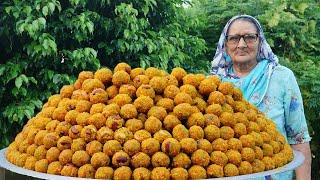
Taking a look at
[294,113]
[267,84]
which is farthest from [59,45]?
[294,113]

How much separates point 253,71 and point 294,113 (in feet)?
1.00

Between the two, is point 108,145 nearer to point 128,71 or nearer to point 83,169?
point 83,169

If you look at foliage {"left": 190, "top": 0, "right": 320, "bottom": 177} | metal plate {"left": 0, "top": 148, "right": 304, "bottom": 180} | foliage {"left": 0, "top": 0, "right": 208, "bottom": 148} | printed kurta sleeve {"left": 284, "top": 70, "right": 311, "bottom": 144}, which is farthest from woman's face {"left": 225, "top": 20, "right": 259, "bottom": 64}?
foliage {"left": 190, "top": 0, "right": 320, "bottom": 177}

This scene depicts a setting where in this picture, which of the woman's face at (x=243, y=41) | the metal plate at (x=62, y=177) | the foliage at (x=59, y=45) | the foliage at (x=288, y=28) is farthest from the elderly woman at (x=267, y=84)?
the foliage at (x=288, y=28)

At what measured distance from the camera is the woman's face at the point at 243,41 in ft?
8.89

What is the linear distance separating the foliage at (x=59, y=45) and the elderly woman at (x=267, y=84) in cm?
115

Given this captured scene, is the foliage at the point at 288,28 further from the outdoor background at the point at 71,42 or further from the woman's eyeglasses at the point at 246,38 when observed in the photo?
the woman's eyeglasses at the point at 246,38

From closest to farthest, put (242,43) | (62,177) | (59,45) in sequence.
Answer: (62,177) → (242,43) → (59,45)

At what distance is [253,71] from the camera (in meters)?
2.78

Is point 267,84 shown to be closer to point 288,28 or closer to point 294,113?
point 294,113

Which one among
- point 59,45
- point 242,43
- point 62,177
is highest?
point 242,43

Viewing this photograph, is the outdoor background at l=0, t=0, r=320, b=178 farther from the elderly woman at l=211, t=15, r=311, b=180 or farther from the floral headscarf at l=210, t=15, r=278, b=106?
the elderly woman at l=211, t=15, r=311, b=180

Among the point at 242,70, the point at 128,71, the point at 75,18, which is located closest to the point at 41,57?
the point at 75,18

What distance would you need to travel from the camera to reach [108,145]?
1751 mm
